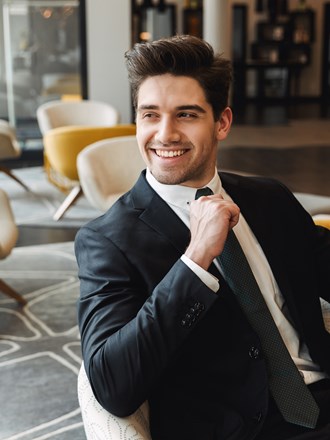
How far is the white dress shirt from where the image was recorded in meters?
1.83

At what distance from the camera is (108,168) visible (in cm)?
528

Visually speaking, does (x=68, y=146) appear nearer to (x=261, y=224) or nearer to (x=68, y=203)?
(x=68, y=203)

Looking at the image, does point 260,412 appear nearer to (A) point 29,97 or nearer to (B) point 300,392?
(B) point 300,392

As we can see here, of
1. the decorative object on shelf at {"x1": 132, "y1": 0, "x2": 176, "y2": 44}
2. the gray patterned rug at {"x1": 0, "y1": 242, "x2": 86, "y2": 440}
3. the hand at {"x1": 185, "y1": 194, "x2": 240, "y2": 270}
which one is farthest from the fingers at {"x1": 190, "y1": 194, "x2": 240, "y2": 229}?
the decorative object on shelf at {"x1": 132, "y1": 0, "x2": 176, "y2": 44}

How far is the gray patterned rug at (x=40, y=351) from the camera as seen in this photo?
3115mm

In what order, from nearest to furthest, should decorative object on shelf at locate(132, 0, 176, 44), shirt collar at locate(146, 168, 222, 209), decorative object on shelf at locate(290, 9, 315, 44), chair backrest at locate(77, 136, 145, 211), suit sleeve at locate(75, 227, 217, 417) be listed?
suit sleeve at locate(75, 227, 217, 417) < shirt collar at locate(146, 168, 222, 209) < chair backrest at locate(77, 136, 145, 211) < decorative object on shelf at locate(132, 0, 176, 44) < decorative object on shelf at locate(290, 9, 315, 44)

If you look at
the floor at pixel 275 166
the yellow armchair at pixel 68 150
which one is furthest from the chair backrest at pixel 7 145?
the floor at pixel 275 166

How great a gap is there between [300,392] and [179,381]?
0.94 feet

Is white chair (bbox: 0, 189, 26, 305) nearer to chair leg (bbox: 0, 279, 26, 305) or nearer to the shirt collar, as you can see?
chair leg (bbox: 0, 279, 26, 305)

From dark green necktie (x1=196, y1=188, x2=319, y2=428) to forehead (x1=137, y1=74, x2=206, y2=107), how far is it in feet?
1.30

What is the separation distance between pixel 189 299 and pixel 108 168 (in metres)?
3.79

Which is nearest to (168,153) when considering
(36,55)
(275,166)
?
(275,166)

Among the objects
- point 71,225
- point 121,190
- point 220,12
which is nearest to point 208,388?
point 121,190

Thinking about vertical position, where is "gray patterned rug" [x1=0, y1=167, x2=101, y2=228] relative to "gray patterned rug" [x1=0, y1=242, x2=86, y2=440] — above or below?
below
